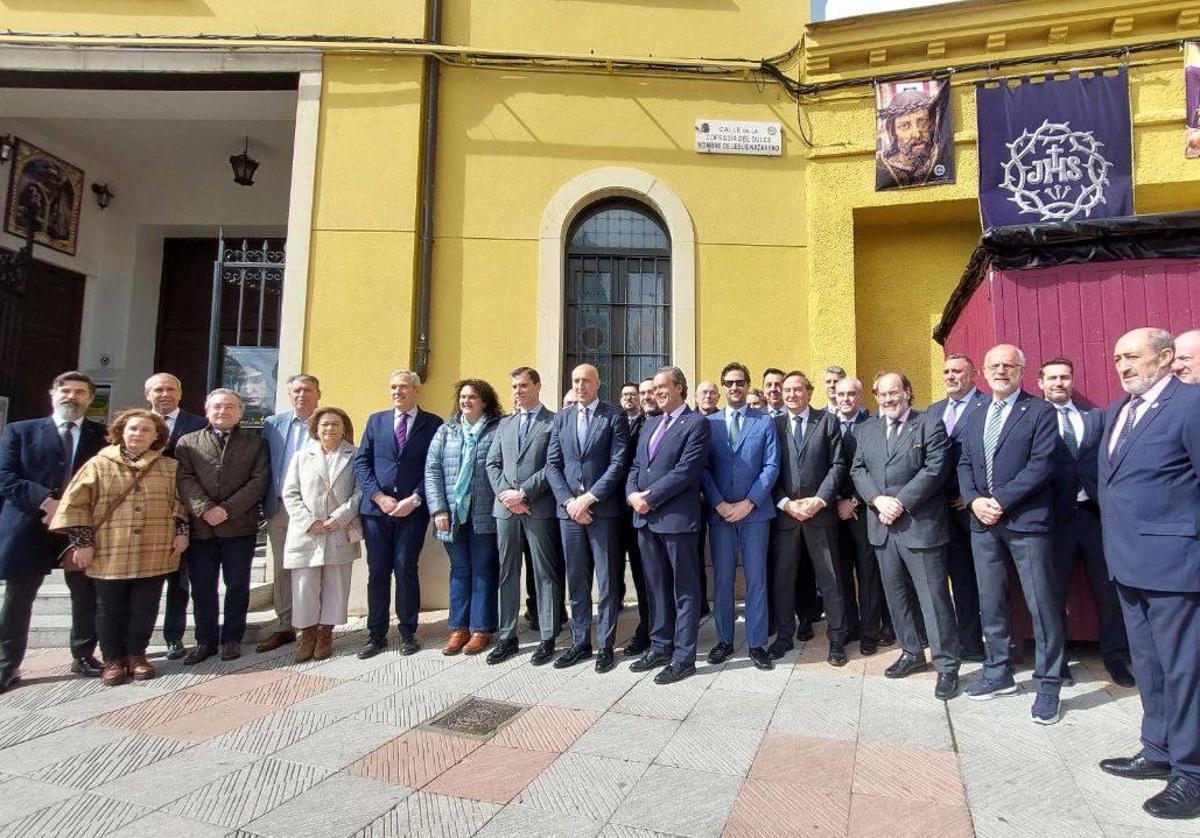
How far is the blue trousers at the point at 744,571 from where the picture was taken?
14.4 ft

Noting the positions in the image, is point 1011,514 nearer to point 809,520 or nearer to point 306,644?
point 809,520

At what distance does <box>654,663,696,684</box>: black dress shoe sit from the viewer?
4000mm

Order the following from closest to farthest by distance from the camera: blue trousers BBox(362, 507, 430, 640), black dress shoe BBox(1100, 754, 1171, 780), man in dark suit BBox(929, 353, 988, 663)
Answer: black dress shoe BBox(1100, 754, 1171, 780) < man in dark suit BBox(929, 353, 988, 663) < blue trousers BBox(362, 507, 430, 640)

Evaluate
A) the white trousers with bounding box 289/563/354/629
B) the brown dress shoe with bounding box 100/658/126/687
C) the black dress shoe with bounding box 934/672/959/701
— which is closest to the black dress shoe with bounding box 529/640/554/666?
the white trousers with bounding box 289/563/354/629

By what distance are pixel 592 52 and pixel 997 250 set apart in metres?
4.79

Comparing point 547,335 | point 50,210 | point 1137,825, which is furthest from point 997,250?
point 50,210

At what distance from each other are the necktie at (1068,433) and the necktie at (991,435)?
56cm

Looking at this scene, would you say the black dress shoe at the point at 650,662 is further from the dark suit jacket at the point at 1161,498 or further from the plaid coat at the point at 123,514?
the plaid coat at the point at 123,514

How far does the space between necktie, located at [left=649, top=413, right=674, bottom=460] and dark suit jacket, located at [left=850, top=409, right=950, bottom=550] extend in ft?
4.35

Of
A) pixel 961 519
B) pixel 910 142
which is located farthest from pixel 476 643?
pixel 910 142

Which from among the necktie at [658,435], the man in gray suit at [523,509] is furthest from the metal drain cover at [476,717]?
the necktie at [658,435]

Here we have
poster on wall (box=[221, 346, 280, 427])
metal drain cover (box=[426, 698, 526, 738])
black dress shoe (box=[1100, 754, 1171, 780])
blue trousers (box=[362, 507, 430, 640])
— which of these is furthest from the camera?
poster on wall (box=[221, 346, 280, 427])

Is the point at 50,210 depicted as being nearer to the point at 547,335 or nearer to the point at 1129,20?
the point at 547,335

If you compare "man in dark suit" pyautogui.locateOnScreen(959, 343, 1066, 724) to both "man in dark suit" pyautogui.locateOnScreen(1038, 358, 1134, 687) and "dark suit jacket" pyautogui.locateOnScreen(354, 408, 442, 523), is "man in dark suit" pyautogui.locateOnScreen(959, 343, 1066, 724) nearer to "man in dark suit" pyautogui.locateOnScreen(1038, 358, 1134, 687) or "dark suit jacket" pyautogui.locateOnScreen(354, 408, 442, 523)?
"man in dark suit" pyautogui.locateOnScreen(1038, 358, 1134, 687)
